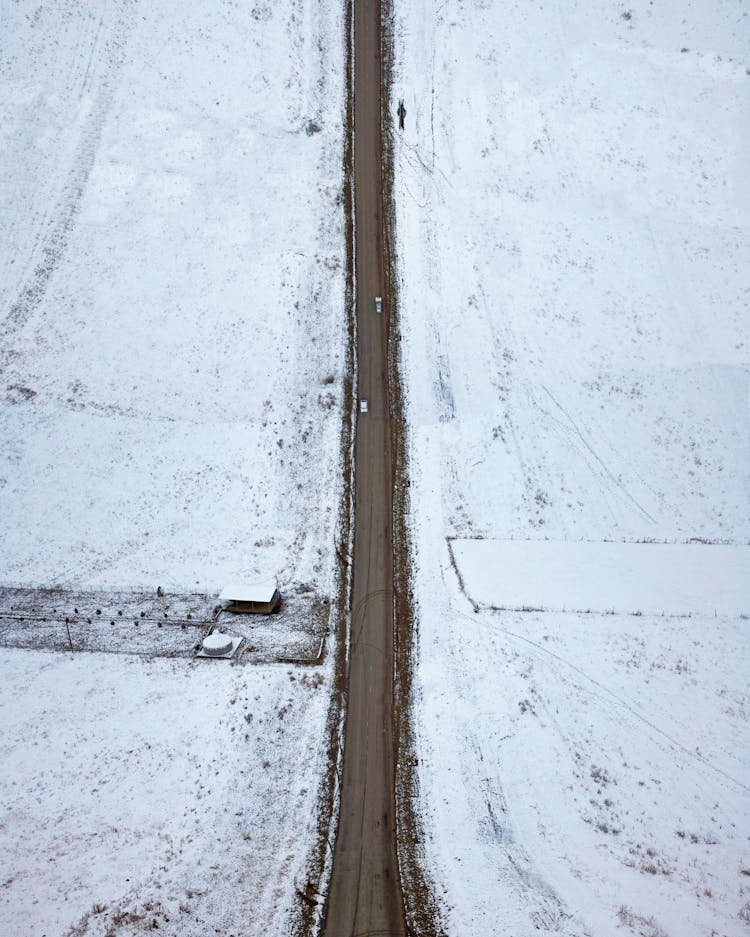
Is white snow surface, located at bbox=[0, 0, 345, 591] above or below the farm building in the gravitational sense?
above

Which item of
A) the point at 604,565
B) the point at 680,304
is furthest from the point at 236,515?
the point at 680,304

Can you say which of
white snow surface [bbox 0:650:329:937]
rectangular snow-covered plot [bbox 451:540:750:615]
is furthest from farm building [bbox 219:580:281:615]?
rectangular snow-covered plot [bbox 451:540:750:615]

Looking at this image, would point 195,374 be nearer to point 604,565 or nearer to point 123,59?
point 604,565

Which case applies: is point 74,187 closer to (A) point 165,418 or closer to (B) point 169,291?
(B) point 169,291

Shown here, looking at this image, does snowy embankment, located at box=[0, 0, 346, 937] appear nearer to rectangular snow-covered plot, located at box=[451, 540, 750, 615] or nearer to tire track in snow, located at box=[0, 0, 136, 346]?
tire track in snow, located at box=[0, 0, 136, 346]

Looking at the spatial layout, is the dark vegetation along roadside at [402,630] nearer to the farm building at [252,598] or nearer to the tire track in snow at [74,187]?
the farm building at [252,598]

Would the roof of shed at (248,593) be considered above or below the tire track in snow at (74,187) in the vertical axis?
below

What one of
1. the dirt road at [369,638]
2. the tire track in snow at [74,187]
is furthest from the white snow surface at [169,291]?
the dirt road at [369,638]
